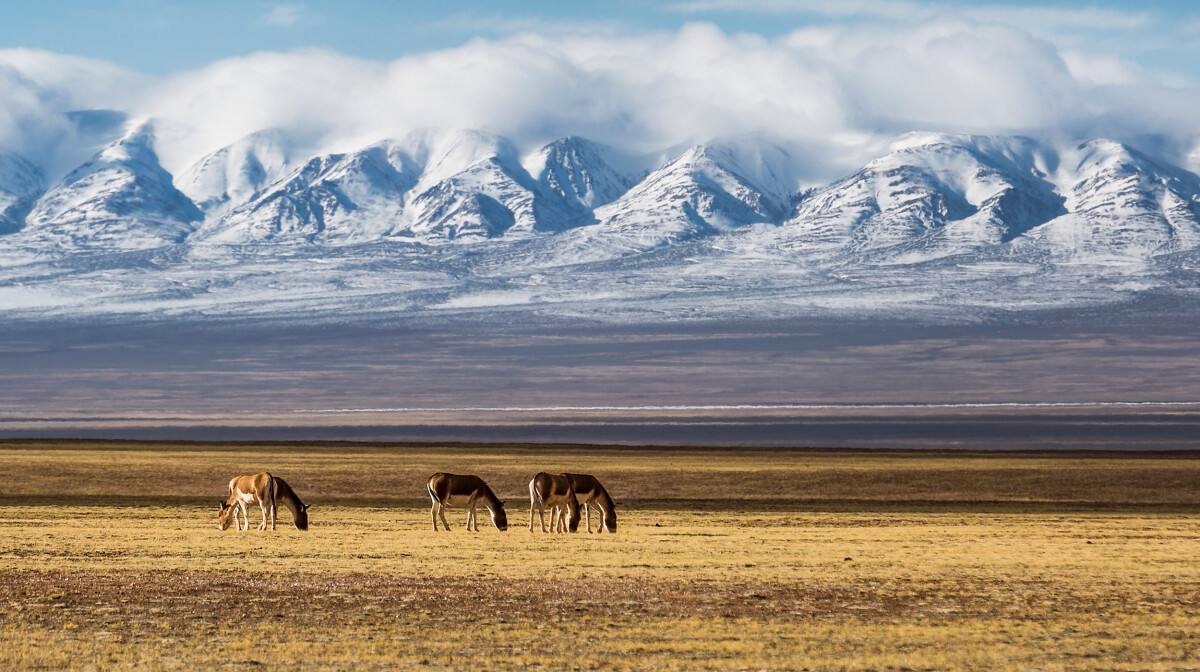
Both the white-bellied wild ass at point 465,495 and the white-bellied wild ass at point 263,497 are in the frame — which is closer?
the white-bellied wild ass at point 263,497

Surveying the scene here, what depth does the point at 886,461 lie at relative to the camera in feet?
169

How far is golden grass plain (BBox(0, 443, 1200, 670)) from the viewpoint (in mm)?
14250

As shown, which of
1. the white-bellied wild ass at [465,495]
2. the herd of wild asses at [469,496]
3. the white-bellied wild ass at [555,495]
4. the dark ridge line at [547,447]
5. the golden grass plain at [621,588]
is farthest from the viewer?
the dark ridge line at [547,447]

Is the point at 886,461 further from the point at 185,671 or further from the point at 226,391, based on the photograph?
the point at 226,391

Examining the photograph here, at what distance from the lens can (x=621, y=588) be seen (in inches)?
732

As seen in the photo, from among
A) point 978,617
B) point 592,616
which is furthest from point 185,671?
point 978,617

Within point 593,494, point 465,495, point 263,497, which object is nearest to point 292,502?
point 263,497

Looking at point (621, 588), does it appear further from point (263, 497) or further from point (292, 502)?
point (263, 497)

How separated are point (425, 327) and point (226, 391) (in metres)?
54.2

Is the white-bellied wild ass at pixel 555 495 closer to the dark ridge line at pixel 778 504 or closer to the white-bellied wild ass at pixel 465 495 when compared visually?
the white-bellied wild ass at pixel 465 495

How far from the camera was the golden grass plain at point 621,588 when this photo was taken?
14250mm

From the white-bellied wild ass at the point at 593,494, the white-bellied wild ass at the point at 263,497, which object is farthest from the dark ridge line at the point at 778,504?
the white-bellied wild ass at the point at 593,494

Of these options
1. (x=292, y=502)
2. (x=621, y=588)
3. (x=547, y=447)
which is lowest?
(x=621, y=588)

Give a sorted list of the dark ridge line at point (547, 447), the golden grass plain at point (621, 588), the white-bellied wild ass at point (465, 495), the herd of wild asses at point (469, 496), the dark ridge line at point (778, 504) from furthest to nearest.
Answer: the dark ridge line at point (547, 447) → the dark ridge line at point (778, 504) → the white-bellied wild ass at point (465, 495) → the herd of wild asses at point (469, 496) → the golden grass plain at point (621, 588)
